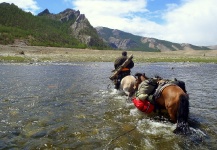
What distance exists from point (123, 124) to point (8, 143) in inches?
148

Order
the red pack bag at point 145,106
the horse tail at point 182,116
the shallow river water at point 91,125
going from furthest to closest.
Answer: the red pack bag at point 145,106
the horse tail at point 182,116
the shallow river water at point 91,125

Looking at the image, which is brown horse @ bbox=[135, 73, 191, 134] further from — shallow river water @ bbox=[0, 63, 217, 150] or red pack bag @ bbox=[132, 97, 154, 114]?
red pack bag @ bbox=[132, 97, 154, 114]

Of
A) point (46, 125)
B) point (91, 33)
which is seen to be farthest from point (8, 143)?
point (91, 33)

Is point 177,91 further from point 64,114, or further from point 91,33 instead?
point 91,33

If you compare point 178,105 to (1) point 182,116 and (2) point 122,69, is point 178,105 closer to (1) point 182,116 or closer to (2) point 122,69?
(1) point 182,116

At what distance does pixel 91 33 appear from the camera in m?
199

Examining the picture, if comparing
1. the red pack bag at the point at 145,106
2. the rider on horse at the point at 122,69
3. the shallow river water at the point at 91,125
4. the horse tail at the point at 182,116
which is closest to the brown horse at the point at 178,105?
the horse tail at the point at 182,116

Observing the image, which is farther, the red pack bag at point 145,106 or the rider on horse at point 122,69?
the rider on horse at point 122,69

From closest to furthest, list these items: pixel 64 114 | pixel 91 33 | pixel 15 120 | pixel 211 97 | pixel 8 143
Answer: pixel 8 143, pixel 15 120, pixel 64 114, pixel 211 97, pixel 91 33

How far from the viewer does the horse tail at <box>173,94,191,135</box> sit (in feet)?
24.6

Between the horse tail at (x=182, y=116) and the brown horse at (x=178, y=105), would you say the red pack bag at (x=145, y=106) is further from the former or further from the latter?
the horse tail at (x=182, y=116)

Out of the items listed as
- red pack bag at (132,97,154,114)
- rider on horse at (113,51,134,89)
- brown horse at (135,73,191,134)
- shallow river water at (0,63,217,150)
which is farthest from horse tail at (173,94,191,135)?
rider on horse at (113,51,134,89)

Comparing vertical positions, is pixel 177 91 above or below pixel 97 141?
above

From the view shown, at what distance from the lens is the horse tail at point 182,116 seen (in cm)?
750
